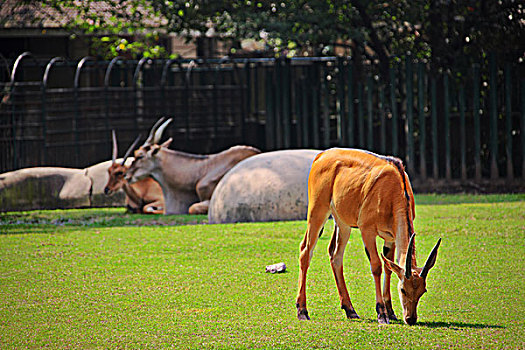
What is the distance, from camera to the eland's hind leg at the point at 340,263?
19.2ft

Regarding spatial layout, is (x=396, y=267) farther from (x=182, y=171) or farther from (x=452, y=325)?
(x=182, y=171)

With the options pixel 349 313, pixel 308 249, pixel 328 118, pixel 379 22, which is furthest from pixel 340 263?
pixel 379 22

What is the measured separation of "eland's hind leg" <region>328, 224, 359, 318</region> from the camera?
5848mm

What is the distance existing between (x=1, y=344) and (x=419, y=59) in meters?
13.1

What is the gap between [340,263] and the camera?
19.3ft

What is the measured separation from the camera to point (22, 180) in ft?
48.5

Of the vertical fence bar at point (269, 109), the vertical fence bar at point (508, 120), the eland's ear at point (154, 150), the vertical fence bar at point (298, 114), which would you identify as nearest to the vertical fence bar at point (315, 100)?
the vertical fence bar at point (298, 114)

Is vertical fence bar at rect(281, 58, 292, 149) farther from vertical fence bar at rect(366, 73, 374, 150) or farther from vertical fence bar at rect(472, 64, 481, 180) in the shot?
vertical fence bar at rect(472, 64, 481, 180)

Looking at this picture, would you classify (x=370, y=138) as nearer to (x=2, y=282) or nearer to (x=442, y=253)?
(x=442, y=253)

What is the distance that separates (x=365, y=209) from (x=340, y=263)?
1.52 ft

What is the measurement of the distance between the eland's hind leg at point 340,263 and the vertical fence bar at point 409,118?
9.92m

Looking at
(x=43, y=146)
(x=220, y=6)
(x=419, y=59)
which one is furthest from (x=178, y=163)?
(x=419, y=59)

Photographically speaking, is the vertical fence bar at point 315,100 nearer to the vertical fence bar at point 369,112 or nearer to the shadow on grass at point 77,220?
the vertical fence bar at point 369,112

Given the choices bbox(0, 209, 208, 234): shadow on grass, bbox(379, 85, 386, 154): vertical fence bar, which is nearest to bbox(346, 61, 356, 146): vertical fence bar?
bbox(379, 85, 386, 154): vertical fence bar
